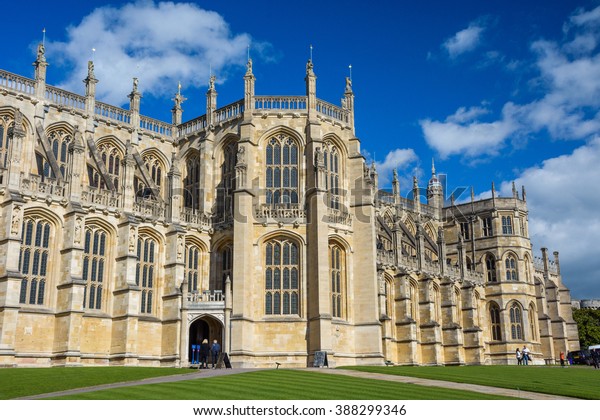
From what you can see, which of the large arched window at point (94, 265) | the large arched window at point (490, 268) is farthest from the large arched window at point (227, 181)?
the large arched window at point (490, 268)

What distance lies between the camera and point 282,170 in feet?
152

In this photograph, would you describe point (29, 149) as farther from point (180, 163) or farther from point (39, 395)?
point (39, 395)

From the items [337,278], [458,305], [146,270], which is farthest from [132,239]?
[458,305]

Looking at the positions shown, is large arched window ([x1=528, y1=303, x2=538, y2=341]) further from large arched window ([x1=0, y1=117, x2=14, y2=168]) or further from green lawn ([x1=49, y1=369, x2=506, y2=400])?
large arched window ([x1=0, y1=117, x2=14, y2=168])

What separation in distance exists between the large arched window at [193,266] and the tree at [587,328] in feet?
190

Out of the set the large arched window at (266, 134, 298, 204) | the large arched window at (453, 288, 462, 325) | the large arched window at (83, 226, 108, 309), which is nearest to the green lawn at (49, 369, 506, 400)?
the large arched window at (83, 226, 108, 309)

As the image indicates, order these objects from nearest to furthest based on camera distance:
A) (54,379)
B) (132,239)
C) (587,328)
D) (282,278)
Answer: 1. (54,379)
2. (132,239)
3. (282,278)
4. (587,328)

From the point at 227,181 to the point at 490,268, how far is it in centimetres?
3492

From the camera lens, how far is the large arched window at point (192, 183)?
49478 millimetres

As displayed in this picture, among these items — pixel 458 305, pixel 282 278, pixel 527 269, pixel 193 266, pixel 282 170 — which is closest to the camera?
pixel 282 278

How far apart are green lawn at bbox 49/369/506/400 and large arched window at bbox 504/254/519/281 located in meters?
47.8

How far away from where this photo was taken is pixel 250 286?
141 feet

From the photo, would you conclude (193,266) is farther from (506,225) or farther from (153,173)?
(506,225)

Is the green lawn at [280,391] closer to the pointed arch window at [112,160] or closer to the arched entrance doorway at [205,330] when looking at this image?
the arched entrance doorway at [205,330]
